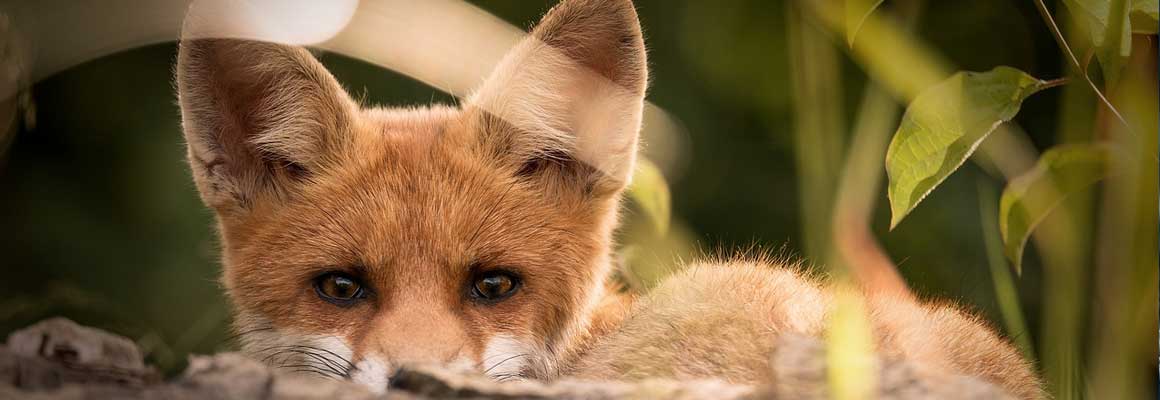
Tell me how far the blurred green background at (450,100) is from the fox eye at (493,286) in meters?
0.64

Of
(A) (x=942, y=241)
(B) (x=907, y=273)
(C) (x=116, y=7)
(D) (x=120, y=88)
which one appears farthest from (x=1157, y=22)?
(D) (x=120, y=88)

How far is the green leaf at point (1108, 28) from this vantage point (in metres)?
1.61

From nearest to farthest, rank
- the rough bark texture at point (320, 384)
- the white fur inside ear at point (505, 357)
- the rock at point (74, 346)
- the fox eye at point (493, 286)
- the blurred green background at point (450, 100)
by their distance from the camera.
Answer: the rough bark texture at point (320, 384), the rock at point (74, 346), the white fur inside ear at point (505, 357), the fox eye at point (493, 286), the blurred green background at point (450, 100)

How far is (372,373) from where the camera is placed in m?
1.81

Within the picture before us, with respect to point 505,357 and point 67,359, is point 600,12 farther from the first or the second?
point 67,359

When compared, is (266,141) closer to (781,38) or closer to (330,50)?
(330,50)

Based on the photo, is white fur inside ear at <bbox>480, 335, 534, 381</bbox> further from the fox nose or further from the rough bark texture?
the rough bark texture

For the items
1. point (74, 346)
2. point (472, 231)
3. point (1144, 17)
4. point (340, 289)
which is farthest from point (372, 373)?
point (1144, 17)

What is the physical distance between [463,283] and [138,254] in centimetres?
146

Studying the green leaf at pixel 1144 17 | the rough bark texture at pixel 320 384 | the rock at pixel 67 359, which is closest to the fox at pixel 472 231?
the rough bark texture at pixel 320 384

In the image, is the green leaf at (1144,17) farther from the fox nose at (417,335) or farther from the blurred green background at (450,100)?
the fox nose at (417,335)

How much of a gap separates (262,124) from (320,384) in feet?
3.38

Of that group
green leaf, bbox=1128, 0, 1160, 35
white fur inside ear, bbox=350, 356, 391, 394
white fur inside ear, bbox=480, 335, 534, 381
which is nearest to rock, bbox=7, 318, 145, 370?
white fur inside ear, bbox=350, 356, 391, 394

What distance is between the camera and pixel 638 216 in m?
2.86
